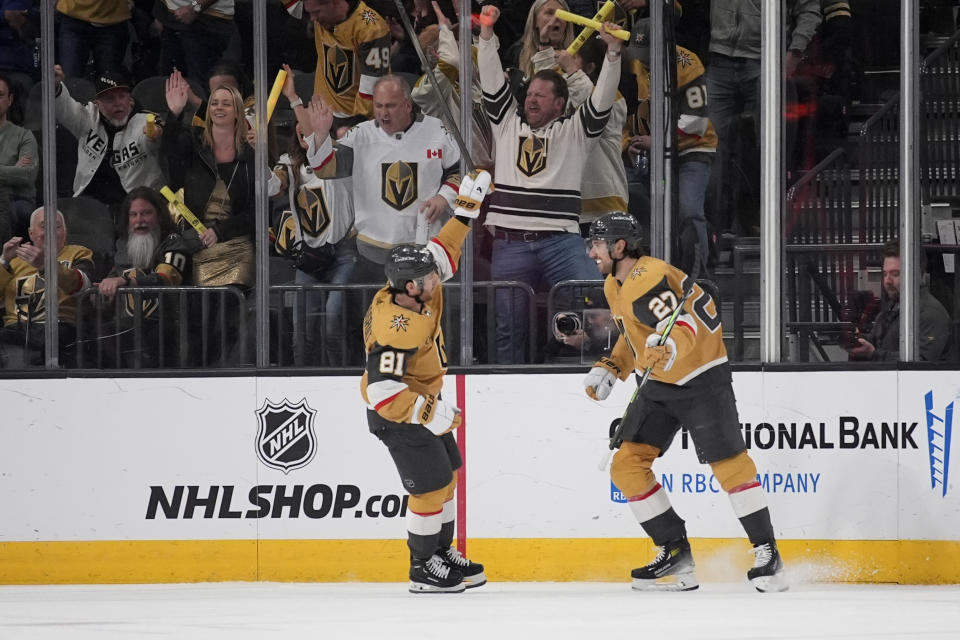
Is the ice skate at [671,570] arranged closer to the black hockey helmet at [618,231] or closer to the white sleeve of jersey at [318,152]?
the black hockey helmet at [618,231]

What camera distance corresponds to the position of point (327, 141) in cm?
549

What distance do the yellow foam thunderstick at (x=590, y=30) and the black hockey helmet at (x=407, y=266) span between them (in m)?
1.41

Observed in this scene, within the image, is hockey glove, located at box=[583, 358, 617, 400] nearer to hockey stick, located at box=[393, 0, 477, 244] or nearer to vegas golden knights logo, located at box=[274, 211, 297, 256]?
hockey stick, located at box=[393, 0, 477, 244]

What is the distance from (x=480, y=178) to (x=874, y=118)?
162cm

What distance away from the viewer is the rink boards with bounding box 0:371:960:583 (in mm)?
4809

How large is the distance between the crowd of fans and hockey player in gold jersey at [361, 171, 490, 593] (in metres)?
0.72

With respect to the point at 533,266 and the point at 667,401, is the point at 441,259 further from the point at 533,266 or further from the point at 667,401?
the point at 667,401

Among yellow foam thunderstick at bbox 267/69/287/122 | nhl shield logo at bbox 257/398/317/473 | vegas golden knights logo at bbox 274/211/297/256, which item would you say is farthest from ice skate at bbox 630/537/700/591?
yellow foam thunderstick at bbox 267/69/287/122

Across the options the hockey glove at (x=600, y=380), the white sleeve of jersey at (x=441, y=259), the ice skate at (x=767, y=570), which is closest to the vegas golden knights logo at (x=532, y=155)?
the white sleeve of jersey at (x=441, y=259)

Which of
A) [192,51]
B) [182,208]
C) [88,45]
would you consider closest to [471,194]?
[182,208]

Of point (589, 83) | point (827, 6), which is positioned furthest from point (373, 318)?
point (827, 6)

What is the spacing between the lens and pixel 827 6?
5.18 meters

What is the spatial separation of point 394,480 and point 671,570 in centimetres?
119

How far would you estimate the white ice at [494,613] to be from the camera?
11.4 feet
